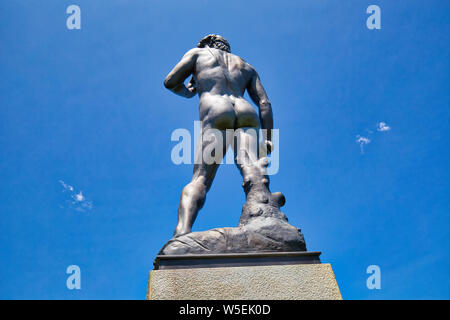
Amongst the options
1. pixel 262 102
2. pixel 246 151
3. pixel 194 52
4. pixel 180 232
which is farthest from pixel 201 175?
pixel 194 52

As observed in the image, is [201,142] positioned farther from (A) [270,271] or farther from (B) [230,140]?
(A) [270,271]

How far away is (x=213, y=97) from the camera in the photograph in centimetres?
498

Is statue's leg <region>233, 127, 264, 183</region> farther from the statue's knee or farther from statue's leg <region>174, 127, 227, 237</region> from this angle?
the statue's knee

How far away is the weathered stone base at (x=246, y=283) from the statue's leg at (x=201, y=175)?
81cm

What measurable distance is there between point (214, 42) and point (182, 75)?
102 cm

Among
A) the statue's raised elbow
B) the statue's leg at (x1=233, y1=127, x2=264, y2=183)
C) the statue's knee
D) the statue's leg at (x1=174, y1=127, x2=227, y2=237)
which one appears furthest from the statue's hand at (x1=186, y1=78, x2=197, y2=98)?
the statue's knee

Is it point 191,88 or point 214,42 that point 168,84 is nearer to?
point 191,88

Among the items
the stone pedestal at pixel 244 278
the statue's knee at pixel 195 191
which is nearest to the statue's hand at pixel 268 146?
the statue's knee at pixel 195 191

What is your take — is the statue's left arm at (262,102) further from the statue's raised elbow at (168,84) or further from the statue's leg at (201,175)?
the statue's raised elbow at (168,84)

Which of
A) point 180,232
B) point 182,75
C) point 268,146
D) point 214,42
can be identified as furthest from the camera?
point 214,42

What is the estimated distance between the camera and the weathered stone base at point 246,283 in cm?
306

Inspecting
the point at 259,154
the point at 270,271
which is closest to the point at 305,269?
the point at 270,271
